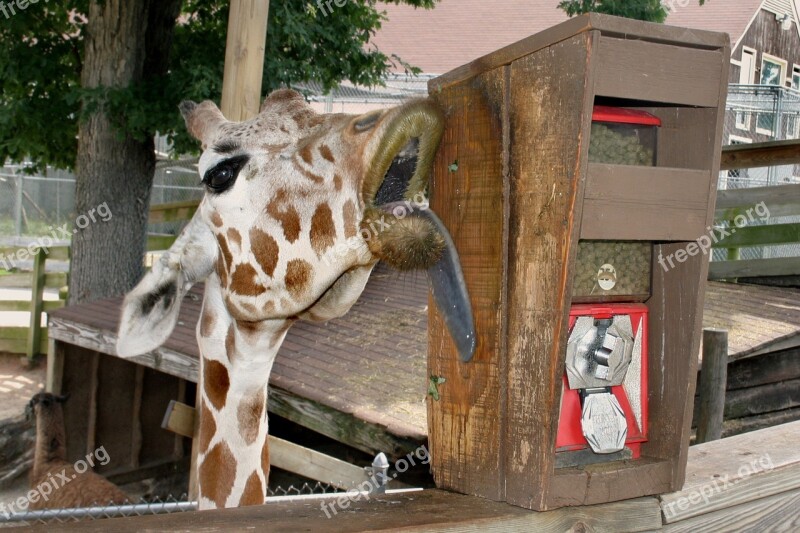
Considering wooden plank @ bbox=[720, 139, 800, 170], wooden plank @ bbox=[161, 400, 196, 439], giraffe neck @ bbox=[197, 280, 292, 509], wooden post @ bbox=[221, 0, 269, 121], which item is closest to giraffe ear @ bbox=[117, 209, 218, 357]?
giraffe neck @ bbox=[197, 280, 292, 509]

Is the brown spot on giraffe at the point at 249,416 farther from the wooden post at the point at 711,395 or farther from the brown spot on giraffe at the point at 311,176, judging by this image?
the wooden post at the point at 711,395

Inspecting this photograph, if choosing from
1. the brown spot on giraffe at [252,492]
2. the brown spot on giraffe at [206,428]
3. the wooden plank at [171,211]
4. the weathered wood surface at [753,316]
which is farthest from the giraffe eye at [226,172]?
the wooden plank at [171,211]

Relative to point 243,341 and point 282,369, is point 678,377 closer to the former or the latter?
point 243,341

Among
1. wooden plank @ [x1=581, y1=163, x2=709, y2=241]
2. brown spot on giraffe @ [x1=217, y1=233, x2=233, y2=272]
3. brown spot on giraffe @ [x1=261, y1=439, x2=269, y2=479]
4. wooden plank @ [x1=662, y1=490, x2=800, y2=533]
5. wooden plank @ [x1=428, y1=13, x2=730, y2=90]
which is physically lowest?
brown spot on giraffe @ [x1=261, y1=439, x2=269, y2=479]

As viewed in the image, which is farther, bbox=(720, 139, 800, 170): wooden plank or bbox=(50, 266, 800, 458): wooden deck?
bbox=(720, 139, 800, 170): wooden plank

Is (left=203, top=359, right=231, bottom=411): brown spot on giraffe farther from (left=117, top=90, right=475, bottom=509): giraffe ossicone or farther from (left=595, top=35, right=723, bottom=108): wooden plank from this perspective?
(left=595, top=35, right=723, bottom=108): wooden plank

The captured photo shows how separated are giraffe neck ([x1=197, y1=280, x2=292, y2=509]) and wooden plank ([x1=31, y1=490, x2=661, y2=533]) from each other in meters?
0.75

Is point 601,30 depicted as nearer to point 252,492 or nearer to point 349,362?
point 252,492

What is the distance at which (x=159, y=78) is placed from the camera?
813 centimetres

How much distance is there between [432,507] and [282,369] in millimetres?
3149

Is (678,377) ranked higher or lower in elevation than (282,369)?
higher

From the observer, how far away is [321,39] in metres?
8.30

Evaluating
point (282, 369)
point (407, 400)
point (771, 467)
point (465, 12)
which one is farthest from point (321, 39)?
point (465, 12)

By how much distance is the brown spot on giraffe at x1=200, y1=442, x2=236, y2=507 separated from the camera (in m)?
2.29
